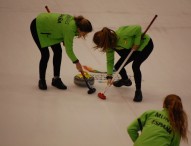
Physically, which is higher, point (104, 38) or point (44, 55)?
point (104, 38)

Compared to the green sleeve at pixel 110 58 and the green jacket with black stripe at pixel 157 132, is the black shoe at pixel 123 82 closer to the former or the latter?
the green sleeve at pixel 110 58

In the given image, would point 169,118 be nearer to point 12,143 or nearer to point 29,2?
point 12,143

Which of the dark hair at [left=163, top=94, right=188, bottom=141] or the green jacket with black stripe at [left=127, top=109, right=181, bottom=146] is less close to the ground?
the dark hair at [left=163, top=94, right=188, bottom=141]

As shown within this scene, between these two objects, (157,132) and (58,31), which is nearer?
(157,132)

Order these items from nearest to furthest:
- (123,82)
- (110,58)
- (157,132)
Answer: (157,132) → (110,58) → (123,82)

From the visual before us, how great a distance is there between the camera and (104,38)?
4203mm

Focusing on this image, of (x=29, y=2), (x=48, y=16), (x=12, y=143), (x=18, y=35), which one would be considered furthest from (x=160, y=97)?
(x=29, y=2)

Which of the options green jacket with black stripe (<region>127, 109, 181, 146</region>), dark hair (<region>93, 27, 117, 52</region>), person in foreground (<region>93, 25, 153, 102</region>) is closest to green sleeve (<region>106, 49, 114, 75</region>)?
person in foreground (<region>93, 25, 153, 102</region>)

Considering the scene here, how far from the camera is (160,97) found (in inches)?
190

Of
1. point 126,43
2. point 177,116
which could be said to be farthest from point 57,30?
point 177,116

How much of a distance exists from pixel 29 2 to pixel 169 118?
5.17 meters

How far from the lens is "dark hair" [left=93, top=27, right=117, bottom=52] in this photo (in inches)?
165

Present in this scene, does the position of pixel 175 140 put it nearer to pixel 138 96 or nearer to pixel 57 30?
pixel 138 96

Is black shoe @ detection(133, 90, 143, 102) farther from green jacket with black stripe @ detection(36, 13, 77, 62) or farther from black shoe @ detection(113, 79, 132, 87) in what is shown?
green jacket with black stripe @ detection(36, 13, 77, 62)
